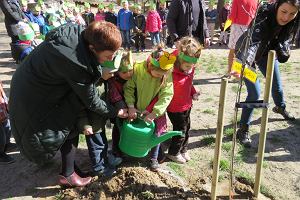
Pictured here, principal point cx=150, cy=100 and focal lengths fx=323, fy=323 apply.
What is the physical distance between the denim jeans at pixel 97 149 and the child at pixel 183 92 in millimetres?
753

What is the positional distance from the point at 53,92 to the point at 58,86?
68 millimetres

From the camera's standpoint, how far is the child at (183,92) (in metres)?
2.94

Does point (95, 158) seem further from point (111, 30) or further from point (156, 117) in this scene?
point (111, 30)

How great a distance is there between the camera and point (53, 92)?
2.58 metres

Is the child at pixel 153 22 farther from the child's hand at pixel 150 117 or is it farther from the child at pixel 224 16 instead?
the child's hand at pixel 150 117

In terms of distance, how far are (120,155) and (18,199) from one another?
1.06 m

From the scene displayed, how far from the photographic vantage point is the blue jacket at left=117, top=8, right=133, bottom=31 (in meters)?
11.0

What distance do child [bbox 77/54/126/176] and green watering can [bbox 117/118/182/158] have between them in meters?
0.25

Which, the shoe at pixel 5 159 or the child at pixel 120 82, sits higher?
the child at pixel 120 82

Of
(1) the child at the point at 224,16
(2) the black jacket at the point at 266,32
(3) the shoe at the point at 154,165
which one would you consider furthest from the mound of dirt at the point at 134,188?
(1) the child at the point at 224,16

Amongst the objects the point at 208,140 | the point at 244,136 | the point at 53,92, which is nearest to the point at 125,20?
the point at 208,140

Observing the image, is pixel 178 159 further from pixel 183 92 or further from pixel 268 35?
pixel 268 35

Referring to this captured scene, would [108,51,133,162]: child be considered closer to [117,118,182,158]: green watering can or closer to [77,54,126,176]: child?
[77,54,126,176]: child

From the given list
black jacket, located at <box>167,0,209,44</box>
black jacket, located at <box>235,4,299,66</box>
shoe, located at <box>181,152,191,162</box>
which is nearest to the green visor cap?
black jacket, located at <box>235,4,299,66</box>
